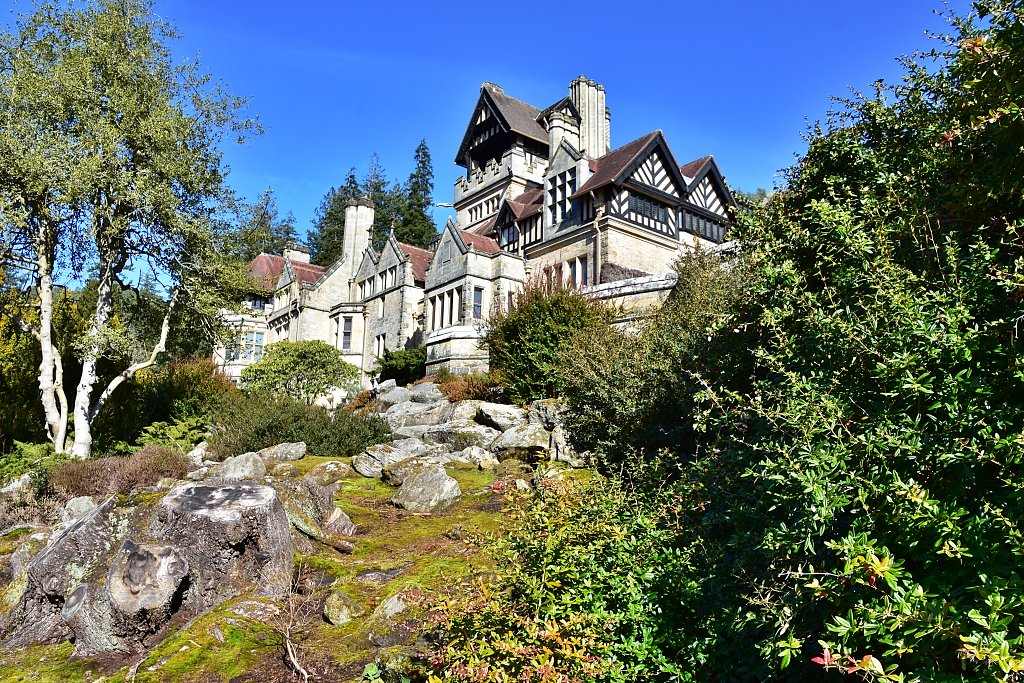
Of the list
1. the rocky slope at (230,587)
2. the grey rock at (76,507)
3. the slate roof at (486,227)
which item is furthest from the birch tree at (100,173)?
the slate roof at (486,227)

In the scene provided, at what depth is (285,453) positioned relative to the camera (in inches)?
561

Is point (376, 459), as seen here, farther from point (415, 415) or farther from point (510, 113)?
point (510, 113)

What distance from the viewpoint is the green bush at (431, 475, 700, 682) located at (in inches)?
166

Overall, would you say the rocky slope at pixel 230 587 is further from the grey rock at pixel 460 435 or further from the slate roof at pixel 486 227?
the slate roof at pixel 486 227

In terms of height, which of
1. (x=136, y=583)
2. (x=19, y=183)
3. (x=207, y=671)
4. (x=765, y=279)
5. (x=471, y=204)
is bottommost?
(x=207, y=671)

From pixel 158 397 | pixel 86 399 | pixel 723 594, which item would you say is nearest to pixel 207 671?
pixel 723 594

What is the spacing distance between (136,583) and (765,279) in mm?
6156

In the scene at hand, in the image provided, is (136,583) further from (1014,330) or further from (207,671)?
(1014,330)

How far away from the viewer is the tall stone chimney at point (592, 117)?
1560 inches

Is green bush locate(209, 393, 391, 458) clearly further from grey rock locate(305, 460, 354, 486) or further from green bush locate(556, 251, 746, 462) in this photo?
green bush locate(556, 251, 746, 462)

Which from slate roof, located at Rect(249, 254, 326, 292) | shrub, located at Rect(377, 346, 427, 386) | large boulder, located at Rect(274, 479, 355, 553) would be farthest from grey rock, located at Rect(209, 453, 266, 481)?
slate roof, located at Rect(249, 254, 326, 292)

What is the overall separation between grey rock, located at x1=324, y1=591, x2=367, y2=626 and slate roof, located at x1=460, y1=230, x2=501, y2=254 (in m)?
26.9

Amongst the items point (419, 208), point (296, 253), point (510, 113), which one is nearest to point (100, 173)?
point (510, 113)

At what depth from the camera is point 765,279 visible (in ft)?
19.3
